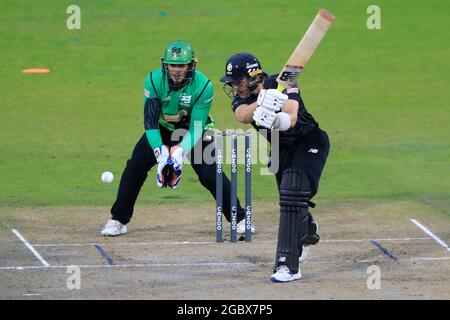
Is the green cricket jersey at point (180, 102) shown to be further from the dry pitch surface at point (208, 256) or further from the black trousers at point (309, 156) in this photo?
the black trousers at point (309, 156)

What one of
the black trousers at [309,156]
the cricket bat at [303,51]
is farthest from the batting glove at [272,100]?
the black trousers at [309,156]

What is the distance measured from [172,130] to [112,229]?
Result: 47.1 inches

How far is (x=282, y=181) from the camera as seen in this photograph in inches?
391

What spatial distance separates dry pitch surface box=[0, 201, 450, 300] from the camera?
9602 mm

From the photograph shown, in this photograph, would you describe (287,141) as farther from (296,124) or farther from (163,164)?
(163,164)

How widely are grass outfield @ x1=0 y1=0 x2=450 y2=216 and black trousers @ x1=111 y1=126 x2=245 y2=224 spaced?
1.63 meters

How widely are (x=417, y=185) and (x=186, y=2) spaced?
1100cm

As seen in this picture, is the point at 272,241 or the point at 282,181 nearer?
the point at 282,181

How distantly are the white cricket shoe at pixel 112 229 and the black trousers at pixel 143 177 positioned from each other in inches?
2.0

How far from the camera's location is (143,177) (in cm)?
1199

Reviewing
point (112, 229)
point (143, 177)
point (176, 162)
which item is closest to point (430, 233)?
point (176, 162)

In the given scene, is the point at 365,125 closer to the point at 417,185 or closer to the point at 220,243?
the point at 417,185

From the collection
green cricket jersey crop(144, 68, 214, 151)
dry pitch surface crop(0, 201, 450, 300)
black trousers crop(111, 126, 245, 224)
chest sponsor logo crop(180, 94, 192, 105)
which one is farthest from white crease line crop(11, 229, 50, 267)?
chest sponsor logo crop(180, 94, 192, 105)

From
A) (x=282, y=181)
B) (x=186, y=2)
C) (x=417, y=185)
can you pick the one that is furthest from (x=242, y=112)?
(x=186, y=2)
